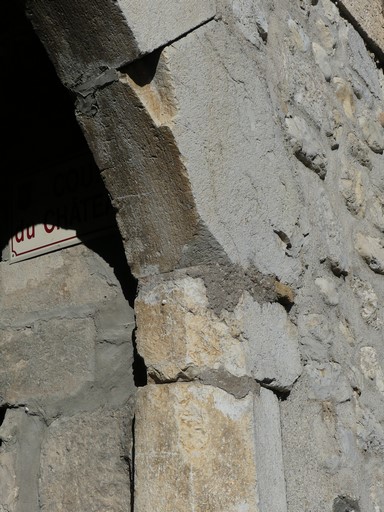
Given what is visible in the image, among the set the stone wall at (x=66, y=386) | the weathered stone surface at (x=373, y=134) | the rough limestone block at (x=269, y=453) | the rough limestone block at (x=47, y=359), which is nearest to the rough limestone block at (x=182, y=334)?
the rough limestone block at (x=269, y=453)

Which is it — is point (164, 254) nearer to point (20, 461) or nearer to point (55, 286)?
point (55, 286)

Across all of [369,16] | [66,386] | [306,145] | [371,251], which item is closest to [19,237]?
[66,386]

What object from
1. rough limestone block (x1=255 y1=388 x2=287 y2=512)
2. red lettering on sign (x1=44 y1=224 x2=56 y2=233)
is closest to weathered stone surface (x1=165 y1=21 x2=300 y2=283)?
rough limestone block (x1=255 y1=388 x2=287 y2=512)

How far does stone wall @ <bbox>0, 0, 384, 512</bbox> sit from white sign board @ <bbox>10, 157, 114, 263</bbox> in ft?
0.19

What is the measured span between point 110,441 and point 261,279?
0.55 meters

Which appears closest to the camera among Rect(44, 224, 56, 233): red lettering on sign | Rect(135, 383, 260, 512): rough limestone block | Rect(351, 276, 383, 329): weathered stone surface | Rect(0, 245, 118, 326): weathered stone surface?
Rect(135, 383, 260, 512): rough limestone block

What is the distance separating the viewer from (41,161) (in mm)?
2494

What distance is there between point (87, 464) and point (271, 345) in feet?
1.80

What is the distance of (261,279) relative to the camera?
79.5 inches

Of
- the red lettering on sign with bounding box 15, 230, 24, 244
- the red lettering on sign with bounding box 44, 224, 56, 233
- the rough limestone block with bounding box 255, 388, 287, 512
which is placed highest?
the rough limestone block with bounding box 255, 388, 287, 512

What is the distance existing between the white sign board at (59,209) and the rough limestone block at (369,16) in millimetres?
1175

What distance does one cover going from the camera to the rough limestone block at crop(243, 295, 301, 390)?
6.24 feet

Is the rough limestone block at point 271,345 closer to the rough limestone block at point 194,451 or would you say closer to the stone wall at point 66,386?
the rough limestone block at point 194,451

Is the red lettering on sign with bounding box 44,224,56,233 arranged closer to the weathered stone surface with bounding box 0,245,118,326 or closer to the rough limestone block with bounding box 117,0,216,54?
Result: the weathered stone surface with bounding box 0,245,118,326
